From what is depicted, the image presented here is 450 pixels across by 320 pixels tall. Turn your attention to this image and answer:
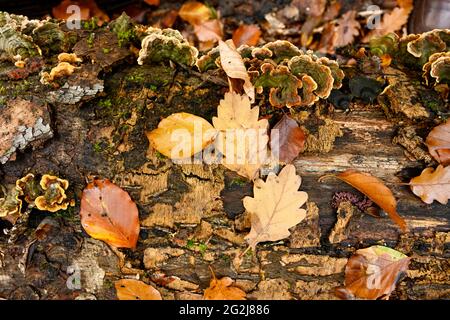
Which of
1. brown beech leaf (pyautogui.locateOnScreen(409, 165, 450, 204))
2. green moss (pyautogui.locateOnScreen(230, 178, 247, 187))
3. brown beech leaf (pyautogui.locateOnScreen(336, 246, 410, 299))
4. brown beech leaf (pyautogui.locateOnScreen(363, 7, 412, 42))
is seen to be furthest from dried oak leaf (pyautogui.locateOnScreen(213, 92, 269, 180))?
brown beech leaf (pyautogui.locateOnScreen(363, 7, 412, 42))

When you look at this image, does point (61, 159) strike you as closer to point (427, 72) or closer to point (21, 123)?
point (21, 123)

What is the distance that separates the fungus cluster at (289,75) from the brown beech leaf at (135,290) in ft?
4.41

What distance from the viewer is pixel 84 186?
2668mm

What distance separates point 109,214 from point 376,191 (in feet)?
5.26

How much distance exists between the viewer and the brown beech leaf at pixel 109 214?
2.64 meters

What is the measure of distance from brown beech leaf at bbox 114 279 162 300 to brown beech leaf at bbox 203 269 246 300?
310mm

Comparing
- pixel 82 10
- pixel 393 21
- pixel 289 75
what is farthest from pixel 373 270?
pixel 82 10

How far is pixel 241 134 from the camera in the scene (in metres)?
2.60

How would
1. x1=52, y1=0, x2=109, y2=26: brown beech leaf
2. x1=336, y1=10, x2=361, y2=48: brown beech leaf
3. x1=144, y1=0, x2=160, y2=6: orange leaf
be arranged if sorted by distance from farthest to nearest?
x1=144, y1=0, x2=160, y2=6: orange leaf → x1=336, y1=10, x2=361, y2=48: brown beech leaf → x1=52, y1=0, x2=109, y2=26: brown beech leaf

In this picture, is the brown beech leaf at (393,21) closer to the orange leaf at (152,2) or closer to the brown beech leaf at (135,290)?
the orange leaf at (152,2)

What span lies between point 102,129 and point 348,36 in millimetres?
3328

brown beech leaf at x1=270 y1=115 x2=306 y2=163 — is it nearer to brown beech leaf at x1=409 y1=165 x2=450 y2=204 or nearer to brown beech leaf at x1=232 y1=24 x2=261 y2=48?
brown beech leaf at x1=409 y1=165 x2=450 y2=204

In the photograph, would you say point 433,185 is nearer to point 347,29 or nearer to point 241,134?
→ point 241,134

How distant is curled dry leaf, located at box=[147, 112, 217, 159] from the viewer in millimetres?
2631
